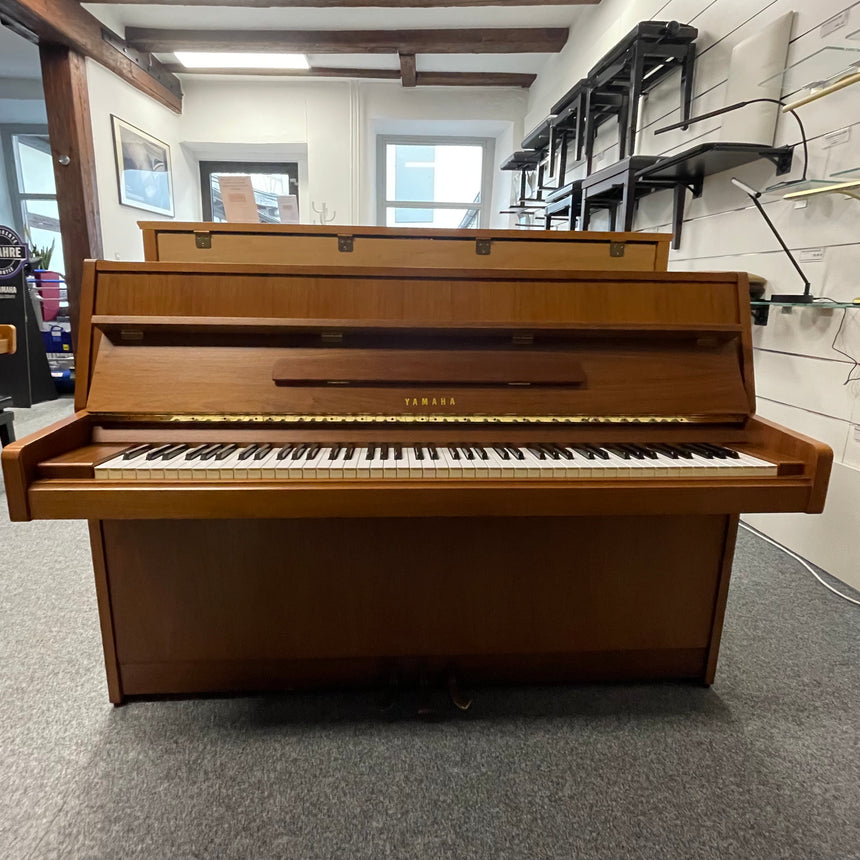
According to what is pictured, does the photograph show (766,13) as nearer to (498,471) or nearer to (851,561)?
(851,561)

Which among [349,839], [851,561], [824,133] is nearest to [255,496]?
[349,839]

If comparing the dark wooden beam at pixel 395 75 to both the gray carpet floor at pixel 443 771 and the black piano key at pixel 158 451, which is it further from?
the gray carpet floor at pixel 443 771

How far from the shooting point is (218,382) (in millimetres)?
1188

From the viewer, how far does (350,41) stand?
174 inches

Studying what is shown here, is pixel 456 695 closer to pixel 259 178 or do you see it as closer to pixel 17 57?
pixel 259 178

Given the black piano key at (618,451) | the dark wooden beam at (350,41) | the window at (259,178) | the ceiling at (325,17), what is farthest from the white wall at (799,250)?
the window at (259,178)

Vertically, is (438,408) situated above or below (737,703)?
above

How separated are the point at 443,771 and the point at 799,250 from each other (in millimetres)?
2141

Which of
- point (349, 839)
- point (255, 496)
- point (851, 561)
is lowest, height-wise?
point (349, 839)

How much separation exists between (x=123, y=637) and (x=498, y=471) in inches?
39.2

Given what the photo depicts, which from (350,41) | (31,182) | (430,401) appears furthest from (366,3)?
(31,182)

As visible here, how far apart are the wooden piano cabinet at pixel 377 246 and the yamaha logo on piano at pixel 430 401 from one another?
466 millimetres

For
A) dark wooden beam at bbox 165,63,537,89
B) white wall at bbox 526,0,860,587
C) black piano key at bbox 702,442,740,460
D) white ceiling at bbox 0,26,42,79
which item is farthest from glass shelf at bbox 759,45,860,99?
white ceiling at bbox 0,26,42,79

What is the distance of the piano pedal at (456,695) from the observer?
4.26ft
